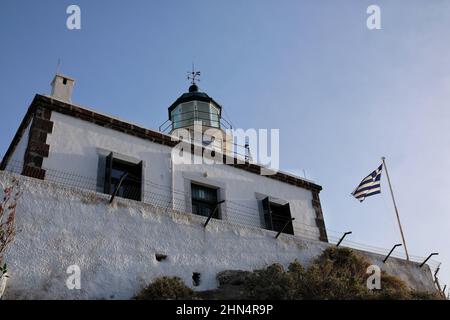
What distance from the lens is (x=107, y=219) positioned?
419 inches

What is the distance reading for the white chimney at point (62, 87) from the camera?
13.8 meters

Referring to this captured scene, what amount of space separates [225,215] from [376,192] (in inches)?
212

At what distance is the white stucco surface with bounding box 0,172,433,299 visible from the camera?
30.0 ft

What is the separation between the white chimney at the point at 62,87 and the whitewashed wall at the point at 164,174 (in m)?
1.32

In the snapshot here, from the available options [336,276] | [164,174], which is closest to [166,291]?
[164,174]

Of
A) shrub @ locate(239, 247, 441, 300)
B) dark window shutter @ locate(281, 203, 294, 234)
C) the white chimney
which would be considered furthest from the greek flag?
the white chimney

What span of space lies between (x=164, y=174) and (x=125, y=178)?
50.4 inches

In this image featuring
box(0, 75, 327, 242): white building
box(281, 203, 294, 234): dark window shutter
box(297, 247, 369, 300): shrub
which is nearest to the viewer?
box(297, 247, 369, 300): shrub

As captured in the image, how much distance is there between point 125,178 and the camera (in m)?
12.8

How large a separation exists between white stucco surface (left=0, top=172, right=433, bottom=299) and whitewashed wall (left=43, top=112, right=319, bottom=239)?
1.49 metres

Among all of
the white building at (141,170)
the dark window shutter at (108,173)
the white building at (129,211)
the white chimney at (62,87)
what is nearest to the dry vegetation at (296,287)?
the white building at (129,211)

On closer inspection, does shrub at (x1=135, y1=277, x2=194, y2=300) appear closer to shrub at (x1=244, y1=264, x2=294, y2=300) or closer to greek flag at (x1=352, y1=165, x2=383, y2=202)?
shrub at (x1=244, y1=264, x2=294, y2=300)
